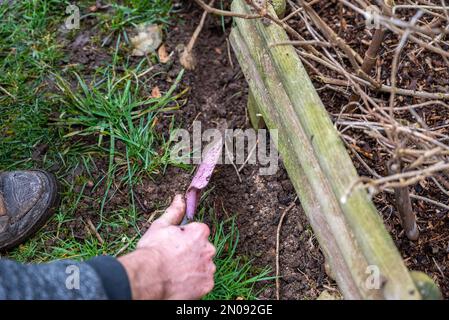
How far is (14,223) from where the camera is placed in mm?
2668

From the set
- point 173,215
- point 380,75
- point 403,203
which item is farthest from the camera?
point 380,75

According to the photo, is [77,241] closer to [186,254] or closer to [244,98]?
[186,254]

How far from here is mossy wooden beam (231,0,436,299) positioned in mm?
1767

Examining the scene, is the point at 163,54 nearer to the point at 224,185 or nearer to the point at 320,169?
the point at 224,185

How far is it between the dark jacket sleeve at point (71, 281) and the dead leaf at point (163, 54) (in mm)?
1557

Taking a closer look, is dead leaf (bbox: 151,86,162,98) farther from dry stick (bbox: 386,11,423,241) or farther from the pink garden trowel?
dry stick (bbox: 386,11,423,241)

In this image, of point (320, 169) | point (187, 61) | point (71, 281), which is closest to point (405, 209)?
point (320, 169)

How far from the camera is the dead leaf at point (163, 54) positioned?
319cm

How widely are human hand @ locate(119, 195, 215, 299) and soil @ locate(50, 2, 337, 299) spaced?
0.45m

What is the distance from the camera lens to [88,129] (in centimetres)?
288

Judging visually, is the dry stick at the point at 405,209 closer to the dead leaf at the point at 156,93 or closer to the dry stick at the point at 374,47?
the dry stick at the point at 374,47

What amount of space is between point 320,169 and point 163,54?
1.48m

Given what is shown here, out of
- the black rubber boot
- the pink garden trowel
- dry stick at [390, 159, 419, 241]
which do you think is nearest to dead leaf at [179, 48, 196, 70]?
the pink garden trowel
